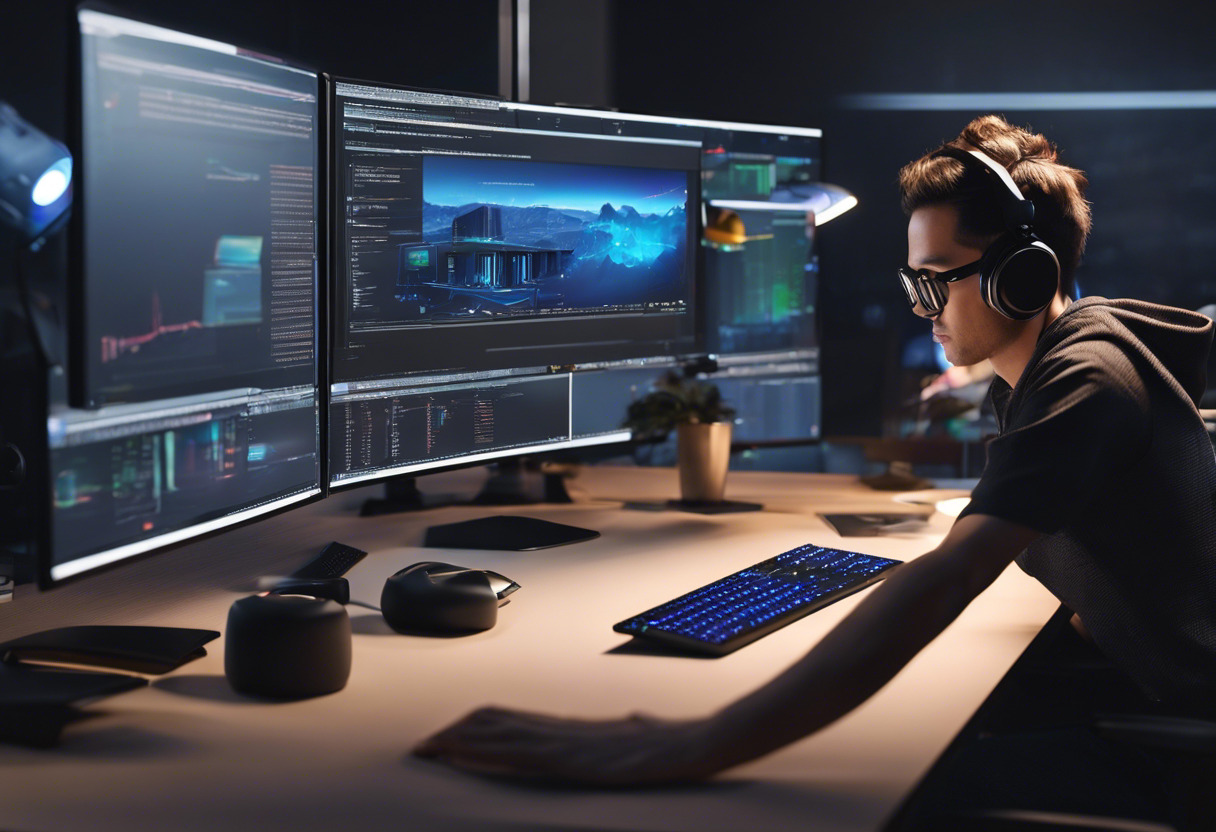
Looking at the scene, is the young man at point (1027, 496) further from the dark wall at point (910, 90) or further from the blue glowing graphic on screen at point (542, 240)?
the dark wall at point (910, 90)

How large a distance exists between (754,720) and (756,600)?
16.9 inches

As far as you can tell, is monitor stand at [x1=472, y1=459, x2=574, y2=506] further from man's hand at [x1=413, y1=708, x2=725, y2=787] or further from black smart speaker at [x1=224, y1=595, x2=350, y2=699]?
man's hand at [x1=413, y1=708, x2=725, y2=787]

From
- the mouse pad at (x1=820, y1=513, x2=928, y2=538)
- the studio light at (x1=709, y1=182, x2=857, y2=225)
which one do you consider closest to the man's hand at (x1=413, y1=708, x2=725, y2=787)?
the mouse pad at (x1=820, y1=513, x2=928, y2=538)

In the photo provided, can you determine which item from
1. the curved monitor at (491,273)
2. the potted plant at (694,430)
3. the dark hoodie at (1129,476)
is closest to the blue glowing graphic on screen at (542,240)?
the curved monitor at (491,273)

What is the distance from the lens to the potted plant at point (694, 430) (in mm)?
1856

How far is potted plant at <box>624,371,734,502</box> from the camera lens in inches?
73.1

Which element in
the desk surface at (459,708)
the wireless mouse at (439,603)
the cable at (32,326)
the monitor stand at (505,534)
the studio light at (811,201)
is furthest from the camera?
the studio light at (811,201)

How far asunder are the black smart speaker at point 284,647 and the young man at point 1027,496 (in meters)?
0.17

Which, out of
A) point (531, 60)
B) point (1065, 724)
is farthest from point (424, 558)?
point (531, 60)

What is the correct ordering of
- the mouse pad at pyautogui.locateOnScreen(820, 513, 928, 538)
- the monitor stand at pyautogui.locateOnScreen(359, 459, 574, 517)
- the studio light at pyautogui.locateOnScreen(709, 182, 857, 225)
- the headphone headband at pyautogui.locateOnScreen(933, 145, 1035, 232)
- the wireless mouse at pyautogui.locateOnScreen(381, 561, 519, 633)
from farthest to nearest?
the studio light at pyautogui.locateOnScreen(709, 182, 857, 225) → the monitor stand at pyautogui.locateOnScreen(359, 459, 574, 517) → the mouse pad at pyautogui.locateOnScreen(820, 513, 928, 538) → the headphone headband at pyautogui.locateOnScreen(933, 145, 1035, 232) → the wireless mouse at pyautogui.locateOnScreen(381, 561, 519, 633)

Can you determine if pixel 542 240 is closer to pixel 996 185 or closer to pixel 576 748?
pixel 996 185

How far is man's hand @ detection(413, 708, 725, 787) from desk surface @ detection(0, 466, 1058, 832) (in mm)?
13

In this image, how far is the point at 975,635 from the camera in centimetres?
115

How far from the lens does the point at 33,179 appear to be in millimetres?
1128
